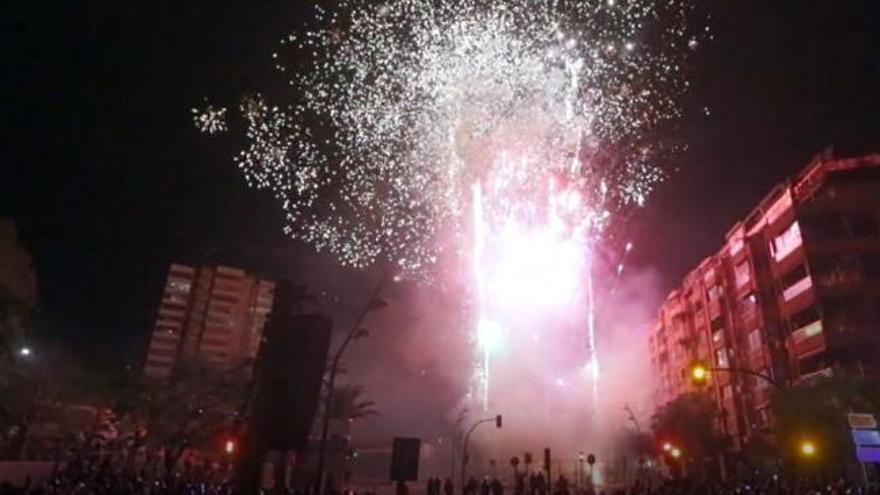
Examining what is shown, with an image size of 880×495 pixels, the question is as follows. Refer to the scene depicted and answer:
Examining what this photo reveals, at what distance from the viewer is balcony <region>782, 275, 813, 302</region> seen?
5466cm

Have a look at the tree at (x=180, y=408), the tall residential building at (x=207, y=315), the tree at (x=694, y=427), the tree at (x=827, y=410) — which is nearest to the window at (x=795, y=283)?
the tree at (x=827, y=410)

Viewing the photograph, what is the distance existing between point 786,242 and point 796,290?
4438mm

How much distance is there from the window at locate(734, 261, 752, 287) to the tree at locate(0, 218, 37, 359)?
60.0 meters

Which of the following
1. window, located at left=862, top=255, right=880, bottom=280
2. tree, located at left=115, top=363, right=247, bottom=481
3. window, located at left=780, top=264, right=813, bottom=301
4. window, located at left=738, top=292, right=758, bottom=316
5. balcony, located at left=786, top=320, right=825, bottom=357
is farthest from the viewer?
window, located at left=738, top=292, right=758, bottom=316

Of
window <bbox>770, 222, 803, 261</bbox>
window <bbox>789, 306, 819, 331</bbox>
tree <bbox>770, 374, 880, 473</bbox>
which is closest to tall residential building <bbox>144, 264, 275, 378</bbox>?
window <bbox>770, 222, 803, 261</bbox>

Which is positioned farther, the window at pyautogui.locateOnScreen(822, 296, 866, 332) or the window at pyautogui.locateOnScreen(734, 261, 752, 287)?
the window at pyautogui.locateOnScreen(734, 261, 752, 287)

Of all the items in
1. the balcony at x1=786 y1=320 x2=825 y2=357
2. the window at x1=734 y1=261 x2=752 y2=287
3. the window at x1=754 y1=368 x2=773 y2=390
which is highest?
the window at x1=734 y1=261 x2=752 y2=287

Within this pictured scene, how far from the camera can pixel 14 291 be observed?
141 ft

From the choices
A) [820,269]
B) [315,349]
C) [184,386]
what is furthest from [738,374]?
[315,349]

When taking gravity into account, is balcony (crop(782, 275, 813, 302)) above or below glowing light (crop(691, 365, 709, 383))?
above

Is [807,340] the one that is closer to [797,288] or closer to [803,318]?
[803,318]

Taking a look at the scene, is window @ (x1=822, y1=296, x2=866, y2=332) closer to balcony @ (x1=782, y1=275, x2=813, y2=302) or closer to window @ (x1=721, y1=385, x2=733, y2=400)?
balcony @ (x1=782, y1=275, x2=813, y2=302)

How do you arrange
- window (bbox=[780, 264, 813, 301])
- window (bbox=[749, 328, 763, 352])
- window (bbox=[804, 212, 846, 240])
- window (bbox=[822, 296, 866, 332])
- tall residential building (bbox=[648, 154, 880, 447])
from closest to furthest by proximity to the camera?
1. window (bbox=[822, 296, 866, 332])
2. tall residential building (bbox=[648, 154, 880, 447])
3. window (bbox=[804, 212, 846, 240])
4. window (bbox=[780, 264, 813, 301])
5. window (bbox=[749, 328, 763, 352])

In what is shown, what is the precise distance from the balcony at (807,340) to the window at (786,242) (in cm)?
667
